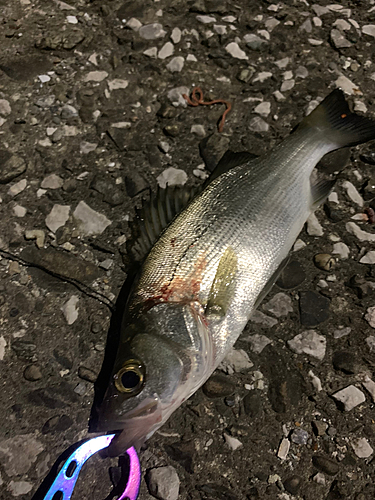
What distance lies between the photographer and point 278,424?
216cm

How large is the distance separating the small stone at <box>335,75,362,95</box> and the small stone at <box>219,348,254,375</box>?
2.29 m

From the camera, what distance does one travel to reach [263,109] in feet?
10.2

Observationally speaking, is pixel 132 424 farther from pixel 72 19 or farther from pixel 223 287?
pixel 72 19

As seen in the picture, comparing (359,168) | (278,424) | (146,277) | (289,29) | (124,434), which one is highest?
(289,29)

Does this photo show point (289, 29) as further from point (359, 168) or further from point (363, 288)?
point (363, 288)

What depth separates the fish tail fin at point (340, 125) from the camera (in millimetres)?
2773

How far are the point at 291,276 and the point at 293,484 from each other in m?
1.17

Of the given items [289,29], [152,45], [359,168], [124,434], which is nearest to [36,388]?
[124,434]

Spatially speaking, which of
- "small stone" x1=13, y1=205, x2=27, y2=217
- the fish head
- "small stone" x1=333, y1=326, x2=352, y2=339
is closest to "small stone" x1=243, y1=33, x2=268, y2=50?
"small stone" x1=13, y1=205, x2=27, y2=217

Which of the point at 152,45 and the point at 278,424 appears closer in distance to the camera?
the point at 278,424

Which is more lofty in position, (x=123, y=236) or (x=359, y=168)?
(x=359, y=168)

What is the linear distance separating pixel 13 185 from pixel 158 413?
1.92 metres

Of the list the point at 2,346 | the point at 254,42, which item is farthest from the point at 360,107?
the point at 2,346

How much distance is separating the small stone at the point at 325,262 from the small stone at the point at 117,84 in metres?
2.05
